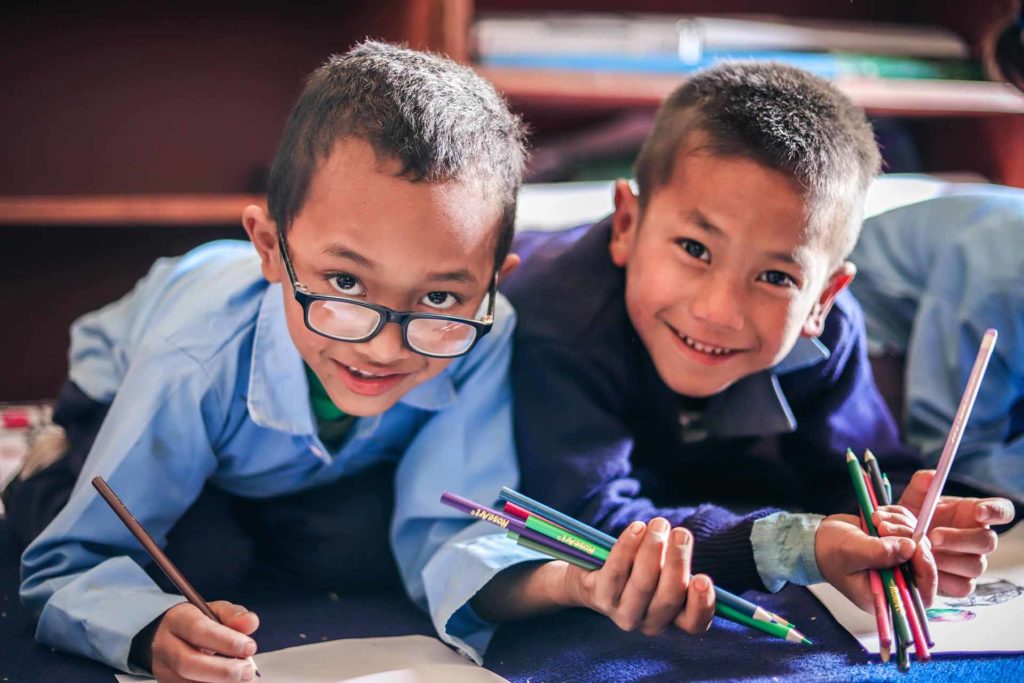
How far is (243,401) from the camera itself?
96 centimetres

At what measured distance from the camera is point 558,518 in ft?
2.55

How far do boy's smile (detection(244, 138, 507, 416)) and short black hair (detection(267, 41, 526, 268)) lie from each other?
12mm

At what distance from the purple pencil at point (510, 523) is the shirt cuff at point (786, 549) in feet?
0.62

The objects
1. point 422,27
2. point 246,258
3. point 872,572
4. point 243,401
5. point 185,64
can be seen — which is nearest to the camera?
point 872,572

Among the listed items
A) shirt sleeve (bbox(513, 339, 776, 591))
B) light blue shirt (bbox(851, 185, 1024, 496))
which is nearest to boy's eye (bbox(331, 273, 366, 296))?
shirt sleeve (bbox(513, 339, 776, 591))

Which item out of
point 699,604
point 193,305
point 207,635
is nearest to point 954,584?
point 699,604

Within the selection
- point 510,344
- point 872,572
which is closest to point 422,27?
point 510,344

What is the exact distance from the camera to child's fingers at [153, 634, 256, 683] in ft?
2.43

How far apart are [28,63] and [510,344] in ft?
3.93

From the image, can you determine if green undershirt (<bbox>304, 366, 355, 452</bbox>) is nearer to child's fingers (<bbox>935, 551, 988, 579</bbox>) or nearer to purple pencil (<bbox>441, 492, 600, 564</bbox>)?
purple pencil (<bbox>441, 492, 600, 564</bbox>)

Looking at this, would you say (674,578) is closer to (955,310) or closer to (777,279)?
(777,279)

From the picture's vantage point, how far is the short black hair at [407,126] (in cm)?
83

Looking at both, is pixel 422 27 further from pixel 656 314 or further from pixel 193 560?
pixel 193 560

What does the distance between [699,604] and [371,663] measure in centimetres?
27
